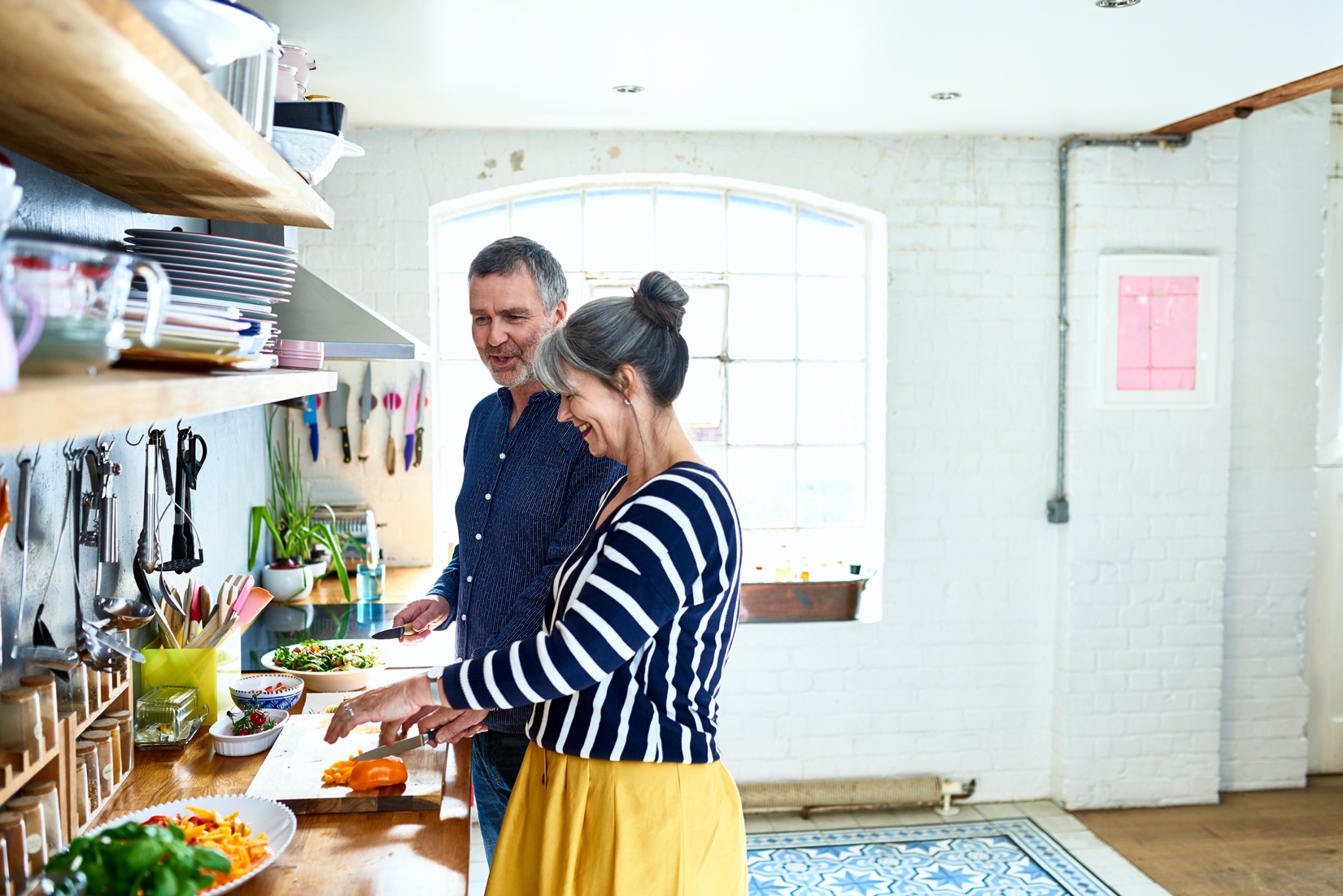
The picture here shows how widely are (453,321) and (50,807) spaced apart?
3.16 meters

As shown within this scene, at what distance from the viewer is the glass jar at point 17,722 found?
145 centimetres

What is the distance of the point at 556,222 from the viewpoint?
4.44 meters

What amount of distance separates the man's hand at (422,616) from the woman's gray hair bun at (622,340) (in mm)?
868

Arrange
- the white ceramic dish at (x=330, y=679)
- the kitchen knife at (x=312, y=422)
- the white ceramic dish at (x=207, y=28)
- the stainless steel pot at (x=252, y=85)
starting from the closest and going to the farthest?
the white ceramic dish at (x=207, y=28) → the stainless steel pot at (x=252, y=85) → the white ceramic dish at (x=330, y=679) → the kitchen knife at (x=312, y=422)

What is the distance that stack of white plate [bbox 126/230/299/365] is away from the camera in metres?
1.25

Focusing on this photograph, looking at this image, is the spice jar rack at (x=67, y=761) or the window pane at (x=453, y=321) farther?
the window pane at (x=453, y=321)

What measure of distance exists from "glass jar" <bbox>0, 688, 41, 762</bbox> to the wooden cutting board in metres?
0.48

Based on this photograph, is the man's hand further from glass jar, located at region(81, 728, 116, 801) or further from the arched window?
the arched window

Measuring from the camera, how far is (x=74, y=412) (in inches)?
31.3

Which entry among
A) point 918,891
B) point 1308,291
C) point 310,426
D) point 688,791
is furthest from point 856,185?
point 688,791

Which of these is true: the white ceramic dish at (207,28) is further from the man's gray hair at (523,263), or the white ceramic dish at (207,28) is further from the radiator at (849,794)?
the radiator at (849,794)

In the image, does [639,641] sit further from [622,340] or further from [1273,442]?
[1273,442]

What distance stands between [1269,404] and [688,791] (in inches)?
149

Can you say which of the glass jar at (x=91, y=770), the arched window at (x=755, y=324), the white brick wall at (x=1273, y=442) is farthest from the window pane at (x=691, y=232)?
the glass jar at (x=91, y=770)
